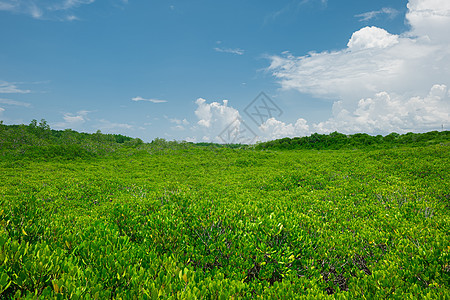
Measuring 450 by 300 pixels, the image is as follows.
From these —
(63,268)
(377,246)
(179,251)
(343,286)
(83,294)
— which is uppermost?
(63,268)

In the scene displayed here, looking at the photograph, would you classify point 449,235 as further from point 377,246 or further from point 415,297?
point 415,297

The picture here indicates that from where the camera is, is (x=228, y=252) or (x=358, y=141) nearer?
(x=228, y=252)

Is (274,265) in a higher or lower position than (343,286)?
higher

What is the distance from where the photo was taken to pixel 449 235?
5387mm

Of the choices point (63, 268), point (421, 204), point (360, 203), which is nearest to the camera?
point (63, 268)

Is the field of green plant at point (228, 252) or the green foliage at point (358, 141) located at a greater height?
the green foliage at point (358, 141)

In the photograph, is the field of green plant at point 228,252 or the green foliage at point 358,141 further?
the green foliage at point 358,141

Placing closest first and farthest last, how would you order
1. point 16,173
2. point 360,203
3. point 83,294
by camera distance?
point 83,294
point 360,203
point 16,173

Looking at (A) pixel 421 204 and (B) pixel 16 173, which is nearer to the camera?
(A) pixel 421 204

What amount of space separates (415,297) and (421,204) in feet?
21.6

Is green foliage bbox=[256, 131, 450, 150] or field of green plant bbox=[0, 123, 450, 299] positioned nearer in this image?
field of green plant bbox=[0, 123, 450, 299]

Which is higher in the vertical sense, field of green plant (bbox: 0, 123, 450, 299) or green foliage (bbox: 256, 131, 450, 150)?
green foliage (bbox: 256, 131, 450, 150)

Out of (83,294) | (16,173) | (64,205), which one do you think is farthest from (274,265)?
(16,173)

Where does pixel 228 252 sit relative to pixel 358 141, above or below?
below
